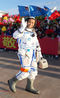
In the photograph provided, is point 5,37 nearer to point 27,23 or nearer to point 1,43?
point 1,43

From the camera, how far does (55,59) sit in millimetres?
5910

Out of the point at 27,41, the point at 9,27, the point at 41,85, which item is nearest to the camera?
the point at 27,41

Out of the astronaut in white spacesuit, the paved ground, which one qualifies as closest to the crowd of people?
the paved ground

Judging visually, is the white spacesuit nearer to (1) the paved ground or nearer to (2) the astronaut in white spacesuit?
(2) the astronaut in white spacesuit

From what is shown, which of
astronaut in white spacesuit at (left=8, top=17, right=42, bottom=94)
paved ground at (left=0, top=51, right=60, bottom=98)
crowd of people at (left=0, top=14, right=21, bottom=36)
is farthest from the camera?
crowd of people at (left=0, top=14, right=21, bottom=36)

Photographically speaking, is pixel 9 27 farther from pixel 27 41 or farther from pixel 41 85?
pixel 27 41

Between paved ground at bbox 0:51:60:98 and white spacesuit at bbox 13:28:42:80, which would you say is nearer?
white spacesuit at bbox 13:28:42:80

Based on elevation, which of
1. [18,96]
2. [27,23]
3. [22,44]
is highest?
[27,23]

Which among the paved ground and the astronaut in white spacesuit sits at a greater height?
the astronaut in white spacesuit

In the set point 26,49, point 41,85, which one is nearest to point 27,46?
point 26,49

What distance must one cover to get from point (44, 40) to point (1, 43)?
10.6ft

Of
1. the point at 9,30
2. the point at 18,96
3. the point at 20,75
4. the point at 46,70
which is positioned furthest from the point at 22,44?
the point at 9,30

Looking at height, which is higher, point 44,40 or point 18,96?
point 44,40

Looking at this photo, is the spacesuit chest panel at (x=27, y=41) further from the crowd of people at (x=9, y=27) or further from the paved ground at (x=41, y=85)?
the crowd of people at (x=9, y=27)
